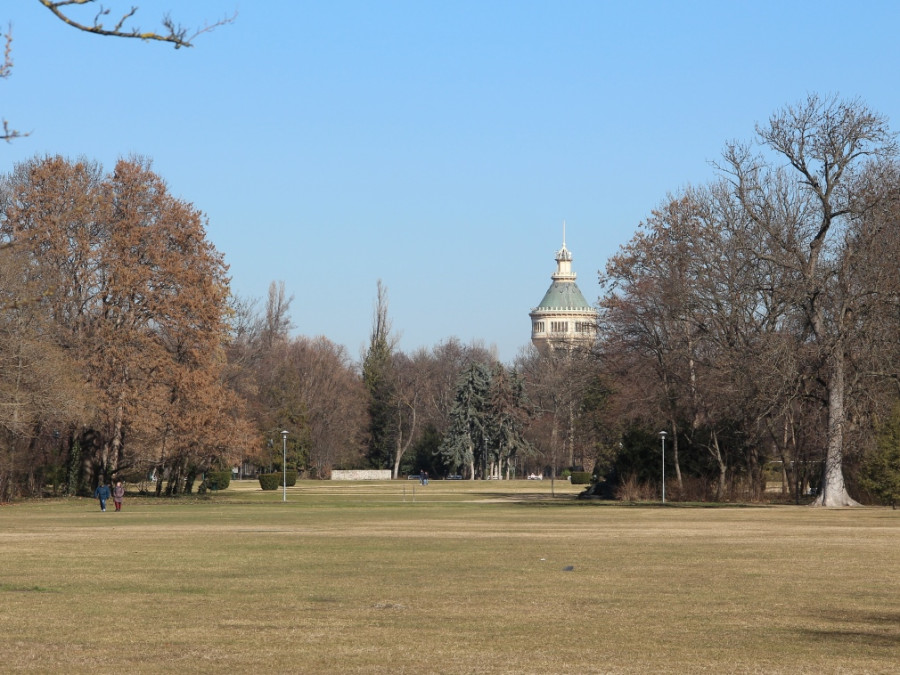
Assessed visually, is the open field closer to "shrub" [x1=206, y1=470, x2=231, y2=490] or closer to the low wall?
"shrub" [x1=206, y1=470, x2=231, y2=490]

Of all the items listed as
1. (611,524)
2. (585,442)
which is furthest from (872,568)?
(585,442)

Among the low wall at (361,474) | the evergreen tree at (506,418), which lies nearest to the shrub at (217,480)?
the low wall at (361,474)

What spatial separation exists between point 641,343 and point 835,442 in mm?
13918

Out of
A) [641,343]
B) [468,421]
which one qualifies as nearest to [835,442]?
[641,343]

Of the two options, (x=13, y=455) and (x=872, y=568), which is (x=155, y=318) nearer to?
(x=13, y=455)

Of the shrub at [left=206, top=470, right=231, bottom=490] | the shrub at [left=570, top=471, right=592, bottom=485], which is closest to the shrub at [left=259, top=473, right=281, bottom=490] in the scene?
the shrub at [left=206, top=470, right=231, bottom=490]

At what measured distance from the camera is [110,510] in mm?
53844

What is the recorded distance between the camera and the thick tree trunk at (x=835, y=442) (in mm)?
51438

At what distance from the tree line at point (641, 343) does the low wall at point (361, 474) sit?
48.8 m

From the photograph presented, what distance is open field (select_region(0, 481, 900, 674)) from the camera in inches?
492

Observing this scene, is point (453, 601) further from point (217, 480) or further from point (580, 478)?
point (580, 478)

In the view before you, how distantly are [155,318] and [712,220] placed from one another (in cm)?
2620

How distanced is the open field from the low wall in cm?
9129

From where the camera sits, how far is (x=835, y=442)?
5150 cm
